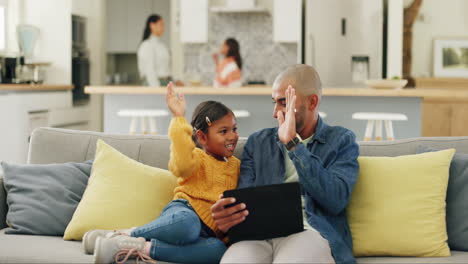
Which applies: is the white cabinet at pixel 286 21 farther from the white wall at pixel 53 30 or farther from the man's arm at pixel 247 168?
the man's arm at pixel 247 168

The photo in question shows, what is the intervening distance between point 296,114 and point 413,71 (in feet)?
22.6

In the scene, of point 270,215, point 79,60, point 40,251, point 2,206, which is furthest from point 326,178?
point 79,60

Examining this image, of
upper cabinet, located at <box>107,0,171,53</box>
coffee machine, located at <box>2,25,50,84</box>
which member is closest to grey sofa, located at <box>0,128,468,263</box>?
coffee machine, located at <box>2,25,50,84</box>

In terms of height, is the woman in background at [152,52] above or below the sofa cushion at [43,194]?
above

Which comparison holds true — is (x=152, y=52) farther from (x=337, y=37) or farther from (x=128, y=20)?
(x=128, y=20)

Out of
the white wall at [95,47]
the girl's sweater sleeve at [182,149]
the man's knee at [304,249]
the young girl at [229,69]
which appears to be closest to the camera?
the man's knee at [304,249]

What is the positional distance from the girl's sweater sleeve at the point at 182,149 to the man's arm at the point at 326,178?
39 cm

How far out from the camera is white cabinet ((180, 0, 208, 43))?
8148 millimetres

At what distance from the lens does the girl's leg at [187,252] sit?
7.22 ft

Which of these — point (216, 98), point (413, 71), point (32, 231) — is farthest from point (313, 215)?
point (413, 71)

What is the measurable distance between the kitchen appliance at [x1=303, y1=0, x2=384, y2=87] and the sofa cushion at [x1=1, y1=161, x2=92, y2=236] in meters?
5.38

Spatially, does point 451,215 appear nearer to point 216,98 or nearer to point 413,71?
point 216,98

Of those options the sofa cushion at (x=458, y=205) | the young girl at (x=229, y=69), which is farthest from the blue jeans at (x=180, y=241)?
the young girl at (x=229, y=69)

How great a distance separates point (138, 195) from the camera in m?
2.54
